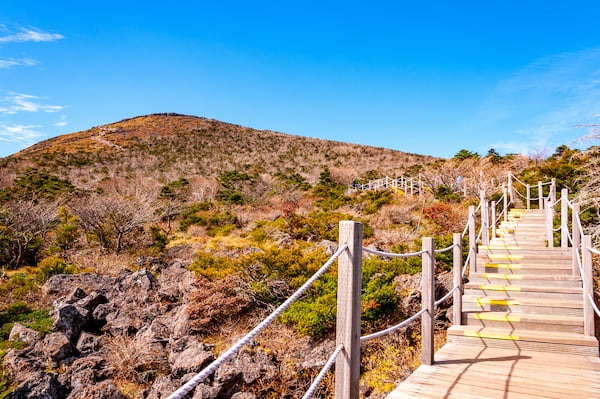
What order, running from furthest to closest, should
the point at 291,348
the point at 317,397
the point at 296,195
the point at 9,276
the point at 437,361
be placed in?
the point at 296,195 < the point at 9,276 < the point at 291,348 < the point at 317,397 < the point at 437,361

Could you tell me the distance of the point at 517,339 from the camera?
5.09 metres

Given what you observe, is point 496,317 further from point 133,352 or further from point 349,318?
point 133,352

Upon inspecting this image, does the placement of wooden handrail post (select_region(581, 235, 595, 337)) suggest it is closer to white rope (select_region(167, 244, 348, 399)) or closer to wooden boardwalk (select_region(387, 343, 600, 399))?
wooden boardwalk (select_region(387, 343, 600, 399))

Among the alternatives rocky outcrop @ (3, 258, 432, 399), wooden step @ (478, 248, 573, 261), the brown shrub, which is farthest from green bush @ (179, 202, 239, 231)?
wooden step @ (478, 248, 573, 261)

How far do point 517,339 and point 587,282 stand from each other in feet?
3.53

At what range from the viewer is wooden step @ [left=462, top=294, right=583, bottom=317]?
5.97m

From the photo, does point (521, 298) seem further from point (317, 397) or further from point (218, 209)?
point (218, 209)

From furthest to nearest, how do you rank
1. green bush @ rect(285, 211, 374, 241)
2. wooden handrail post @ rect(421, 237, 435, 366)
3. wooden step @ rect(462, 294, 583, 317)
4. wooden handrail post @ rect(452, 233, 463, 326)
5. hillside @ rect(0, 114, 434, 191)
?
hillside @ rect(0, 114, 434, 191) → green bush @ rect(285, 211, 374, 241) → wooden step @ rect(462, 294, 583, 317) → wooden handrail post @ rect(452, 233, 463, 326) → wooden handrail post @ rect(421, 237, 435, 366)

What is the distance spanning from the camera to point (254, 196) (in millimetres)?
27281

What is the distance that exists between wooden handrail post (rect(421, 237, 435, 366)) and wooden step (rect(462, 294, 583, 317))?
244 cm

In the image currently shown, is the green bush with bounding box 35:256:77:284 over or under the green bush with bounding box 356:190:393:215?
under

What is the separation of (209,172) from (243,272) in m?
38.7

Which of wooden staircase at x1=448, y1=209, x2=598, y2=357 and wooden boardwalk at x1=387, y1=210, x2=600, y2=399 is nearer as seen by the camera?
wooden boardwalk at x1=387, y1=210, x2=600, y2=399

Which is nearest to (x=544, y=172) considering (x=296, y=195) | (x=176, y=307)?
(x=296, y=195)
